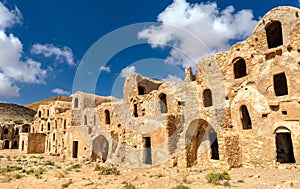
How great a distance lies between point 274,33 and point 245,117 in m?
6.19

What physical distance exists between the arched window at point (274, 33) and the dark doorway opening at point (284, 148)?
641 cm

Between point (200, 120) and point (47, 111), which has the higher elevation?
point (47, 111)

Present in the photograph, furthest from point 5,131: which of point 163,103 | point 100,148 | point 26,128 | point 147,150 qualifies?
point 163,103

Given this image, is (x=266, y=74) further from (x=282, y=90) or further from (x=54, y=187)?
(x=54, y=187)

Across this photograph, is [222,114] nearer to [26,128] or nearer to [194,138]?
[194,138]

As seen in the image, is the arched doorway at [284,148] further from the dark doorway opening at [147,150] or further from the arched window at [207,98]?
the dark doorway opening at [147,150]

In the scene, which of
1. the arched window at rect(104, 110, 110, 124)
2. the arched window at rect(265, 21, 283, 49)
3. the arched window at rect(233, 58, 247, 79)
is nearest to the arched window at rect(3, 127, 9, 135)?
the arched window at rect(104, 110, 110, 124)

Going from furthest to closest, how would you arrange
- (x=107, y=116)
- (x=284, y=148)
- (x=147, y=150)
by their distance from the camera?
(x=107, y=116) → (x=147, y=150) → (x=284, y=148)

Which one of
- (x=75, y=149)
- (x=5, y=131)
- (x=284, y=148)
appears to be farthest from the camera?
(x=5, y=131)

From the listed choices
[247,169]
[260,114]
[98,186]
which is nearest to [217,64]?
[260,114]

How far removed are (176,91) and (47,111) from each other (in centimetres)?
3233

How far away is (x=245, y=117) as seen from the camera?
15180 mm

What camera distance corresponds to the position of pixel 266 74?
45.2ft

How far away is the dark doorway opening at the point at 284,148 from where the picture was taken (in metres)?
13.7
